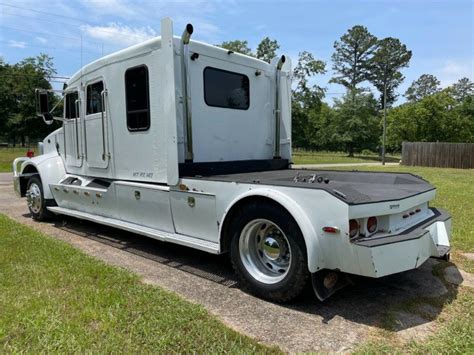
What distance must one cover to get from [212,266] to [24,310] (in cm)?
207

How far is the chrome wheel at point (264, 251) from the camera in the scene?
3.64m

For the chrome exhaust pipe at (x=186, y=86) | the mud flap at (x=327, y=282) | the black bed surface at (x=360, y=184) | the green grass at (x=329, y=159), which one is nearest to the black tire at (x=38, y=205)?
the chrome exhaust pipe at (x=186, y=86)

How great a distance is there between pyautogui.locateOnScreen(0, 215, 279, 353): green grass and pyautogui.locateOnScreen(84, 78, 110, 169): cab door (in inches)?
77.0

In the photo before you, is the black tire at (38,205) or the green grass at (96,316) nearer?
the green grass at (96,316)

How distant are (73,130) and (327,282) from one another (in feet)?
17.3

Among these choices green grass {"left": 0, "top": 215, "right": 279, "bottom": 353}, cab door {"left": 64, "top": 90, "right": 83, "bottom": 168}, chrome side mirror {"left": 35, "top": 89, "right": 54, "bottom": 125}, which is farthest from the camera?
chrome side mirror {"left": 35, "top": 89, "right": 54, "bottom": 125}

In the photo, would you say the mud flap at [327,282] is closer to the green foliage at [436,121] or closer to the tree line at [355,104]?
the tree line at [355,104]

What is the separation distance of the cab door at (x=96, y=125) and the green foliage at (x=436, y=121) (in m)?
41.4

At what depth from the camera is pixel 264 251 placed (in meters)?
3.82

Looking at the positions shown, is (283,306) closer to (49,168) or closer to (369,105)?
(49,168)

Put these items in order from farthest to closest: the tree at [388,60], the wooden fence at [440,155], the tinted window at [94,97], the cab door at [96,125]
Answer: the tree at [388,60] < the wooden fence at [440,155] < the tinted window at [94,97] < the cab door at [96,125]

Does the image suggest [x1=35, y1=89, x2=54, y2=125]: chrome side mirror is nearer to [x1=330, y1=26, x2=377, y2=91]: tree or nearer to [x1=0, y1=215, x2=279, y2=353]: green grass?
[x1=0, y1=215, x2=279, y2=353]: green grass

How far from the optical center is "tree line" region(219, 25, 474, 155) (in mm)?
41469

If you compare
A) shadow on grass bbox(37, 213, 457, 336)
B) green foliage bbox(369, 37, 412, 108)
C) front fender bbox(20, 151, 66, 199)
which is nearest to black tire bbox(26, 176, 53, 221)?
front fender bbox(20, 151, 66, 199)
